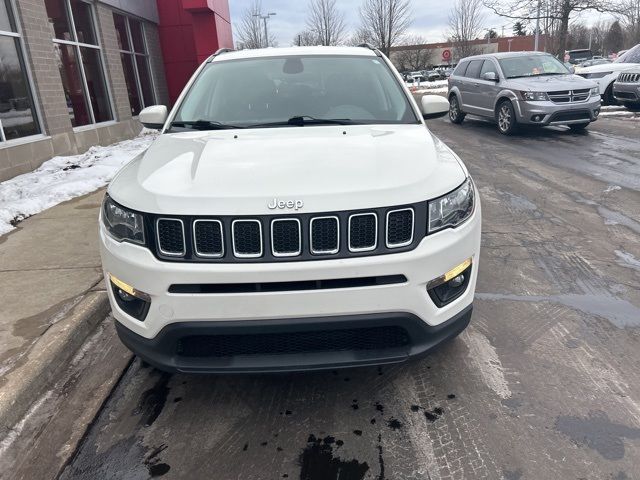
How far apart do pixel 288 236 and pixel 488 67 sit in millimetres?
12276

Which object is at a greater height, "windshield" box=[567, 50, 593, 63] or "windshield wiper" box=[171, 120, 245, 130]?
"windshield wiper" box=[171, 120, 245, 130]

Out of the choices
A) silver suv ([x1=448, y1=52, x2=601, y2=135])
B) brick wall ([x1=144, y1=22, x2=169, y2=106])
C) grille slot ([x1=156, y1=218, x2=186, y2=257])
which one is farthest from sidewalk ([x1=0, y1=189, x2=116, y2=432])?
brick wall ([x1=144, y1=22, x2=169, y2=106])

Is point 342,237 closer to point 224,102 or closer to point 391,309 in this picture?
point 391,309

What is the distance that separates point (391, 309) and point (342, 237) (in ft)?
1.32

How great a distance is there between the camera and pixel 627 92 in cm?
1338

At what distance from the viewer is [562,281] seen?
417cm

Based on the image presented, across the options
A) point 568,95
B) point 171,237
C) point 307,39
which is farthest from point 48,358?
point 307,39

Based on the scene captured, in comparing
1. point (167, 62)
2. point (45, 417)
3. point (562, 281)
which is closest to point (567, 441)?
point (562, 281)

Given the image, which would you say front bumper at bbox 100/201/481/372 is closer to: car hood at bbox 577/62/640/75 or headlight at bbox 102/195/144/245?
headlight at bbox 102/195/144/245

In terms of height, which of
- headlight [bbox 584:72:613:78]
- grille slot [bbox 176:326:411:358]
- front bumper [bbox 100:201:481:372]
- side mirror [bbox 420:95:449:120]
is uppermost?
side mirror [bbox 420:95:449:120]

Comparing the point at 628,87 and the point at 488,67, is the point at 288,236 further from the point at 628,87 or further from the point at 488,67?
the point at 628,87

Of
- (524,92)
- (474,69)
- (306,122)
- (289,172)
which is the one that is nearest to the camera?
(289,172)

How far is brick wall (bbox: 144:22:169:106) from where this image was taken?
16906 millimetres

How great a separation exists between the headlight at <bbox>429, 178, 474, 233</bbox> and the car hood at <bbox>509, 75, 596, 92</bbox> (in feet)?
31.5
